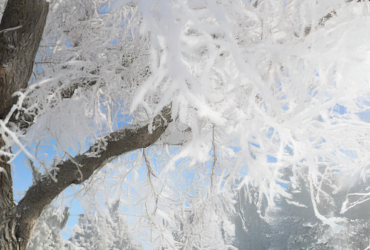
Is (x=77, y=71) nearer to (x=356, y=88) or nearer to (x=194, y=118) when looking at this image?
(x=194, y=118)

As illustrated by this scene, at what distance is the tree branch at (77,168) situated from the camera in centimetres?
277

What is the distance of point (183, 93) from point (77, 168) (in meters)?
2.18

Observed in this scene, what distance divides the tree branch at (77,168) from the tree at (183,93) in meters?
0.01

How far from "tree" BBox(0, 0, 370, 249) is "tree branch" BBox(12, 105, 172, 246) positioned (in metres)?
0.01

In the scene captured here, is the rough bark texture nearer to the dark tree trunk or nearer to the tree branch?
the dark tree trunk

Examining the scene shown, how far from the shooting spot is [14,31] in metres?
2.44

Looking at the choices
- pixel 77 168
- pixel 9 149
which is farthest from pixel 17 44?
pixel 77 168

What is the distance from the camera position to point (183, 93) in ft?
3.33

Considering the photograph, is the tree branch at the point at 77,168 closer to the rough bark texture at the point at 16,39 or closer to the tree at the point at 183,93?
the tree at the point at 183,93

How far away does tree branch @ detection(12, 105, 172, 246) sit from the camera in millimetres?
2770

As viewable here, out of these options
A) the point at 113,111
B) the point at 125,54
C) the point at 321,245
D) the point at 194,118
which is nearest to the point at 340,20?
the point at 194,118

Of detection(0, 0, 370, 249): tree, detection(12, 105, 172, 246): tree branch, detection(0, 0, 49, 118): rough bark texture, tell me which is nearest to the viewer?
detection(0, 0, 370, 249): tree

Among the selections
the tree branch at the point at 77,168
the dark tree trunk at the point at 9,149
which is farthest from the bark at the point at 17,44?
the tree branch at the point at 77,168

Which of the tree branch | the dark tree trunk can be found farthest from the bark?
the tree branch
